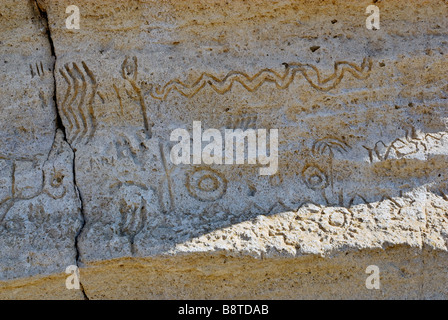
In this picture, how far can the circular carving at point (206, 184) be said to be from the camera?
1931 mm

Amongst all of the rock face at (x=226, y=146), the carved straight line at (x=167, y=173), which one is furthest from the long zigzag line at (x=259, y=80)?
the carved straight line at (x=167, y=173)

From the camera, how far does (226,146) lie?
6.45ft

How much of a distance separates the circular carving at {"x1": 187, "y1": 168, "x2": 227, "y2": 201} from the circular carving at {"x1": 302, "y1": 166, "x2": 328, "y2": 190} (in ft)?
1.01

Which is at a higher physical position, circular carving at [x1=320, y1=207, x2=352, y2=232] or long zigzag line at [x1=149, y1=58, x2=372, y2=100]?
long zigzag line at [x1=149, y1=58, x2=372, y2=100]

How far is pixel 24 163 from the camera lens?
1.99 metres

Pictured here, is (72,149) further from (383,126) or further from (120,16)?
(383,126)

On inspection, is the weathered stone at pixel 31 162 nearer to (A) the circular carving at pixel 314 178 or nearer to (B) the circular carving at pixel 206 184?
(B) the circular carving at pixel 206 184

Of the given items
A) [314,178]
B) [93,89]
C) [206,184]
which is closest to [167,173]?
[206,184]

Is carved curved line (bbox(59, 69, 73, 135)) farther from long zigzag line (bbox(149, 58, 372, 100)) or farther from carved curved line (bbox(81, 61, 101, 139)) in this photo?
long zigzag line (bbox(149, 58, 372, 100))

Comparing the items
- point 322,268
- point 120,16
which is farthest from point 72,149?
point 322,268

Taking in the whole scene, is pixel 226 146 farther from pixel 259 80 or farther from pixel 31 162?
pixel 31 162

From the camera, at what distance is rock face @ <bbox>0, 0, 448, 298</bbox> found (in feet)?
6.01

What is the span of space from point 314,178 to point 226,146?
35cm

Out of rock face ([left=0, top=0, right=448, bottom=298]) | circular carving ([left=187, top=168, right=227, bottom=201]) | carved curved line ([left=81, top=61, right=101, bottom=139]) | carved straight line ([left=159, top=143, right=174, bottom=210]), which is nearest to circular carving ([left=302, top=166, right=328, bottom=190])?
rock face ([left=0, top=0, right=448, bottom=298])
